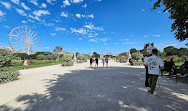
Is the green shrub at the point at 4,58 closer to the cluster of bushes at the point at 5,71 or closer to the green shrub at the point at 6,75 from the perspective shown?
the cluster of bushes at the point at 5,71

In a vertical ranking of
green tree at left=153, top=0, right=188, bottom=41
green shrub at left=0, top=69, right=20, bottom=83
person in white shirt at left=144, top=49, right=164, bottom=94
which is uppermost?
green tree at left=153, top=0, right=188, bottom=41

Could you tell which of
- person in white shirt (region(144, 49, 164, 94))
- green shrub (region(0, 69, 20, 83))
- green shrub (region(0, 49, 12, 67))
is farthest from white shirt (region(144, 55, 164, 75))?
green shrub (region(0, 49, 12, 67))

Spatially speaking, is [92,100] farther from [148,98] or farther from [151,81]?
[151,81]

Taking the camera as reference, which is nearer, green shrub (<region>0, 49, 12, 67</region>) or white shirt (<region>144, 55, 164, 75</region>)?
white shirt (<region>144, 55, 164, 75</region>)

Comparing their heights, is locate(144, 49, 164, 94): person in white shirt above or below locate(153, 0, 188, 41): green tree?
below

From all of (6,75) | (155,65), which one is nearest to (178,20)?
(155,65)

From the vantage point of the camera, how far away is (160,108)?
2.60m

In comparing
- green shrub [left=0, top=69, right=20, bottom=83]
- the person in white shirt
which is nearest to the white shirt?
the person in white shirt

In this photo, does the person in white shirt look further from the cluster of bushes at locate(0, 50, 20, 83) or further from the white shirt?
the cluster of bushes at locate(0, 50, 20, 83)

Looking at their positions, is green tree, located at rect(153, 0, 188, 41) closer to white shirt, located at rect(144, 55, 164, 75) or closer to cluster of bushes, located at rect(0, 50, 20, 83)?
white shirt, located at rect(144, 55, 164, 75)

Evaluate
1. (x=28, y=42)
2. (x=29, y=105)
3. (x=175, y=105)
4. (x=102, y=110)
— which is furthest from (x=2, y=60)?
(x=28, y=42)

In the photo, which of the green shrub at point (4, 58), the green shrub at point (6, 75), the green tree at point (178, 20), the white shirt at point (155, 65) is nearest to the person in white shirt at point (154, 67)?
the white shirt at point (155, 65)

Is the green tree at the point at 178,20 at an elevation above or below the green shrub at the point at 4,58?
above

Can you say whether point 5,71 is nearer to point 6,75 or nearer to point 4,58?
point 6,75
